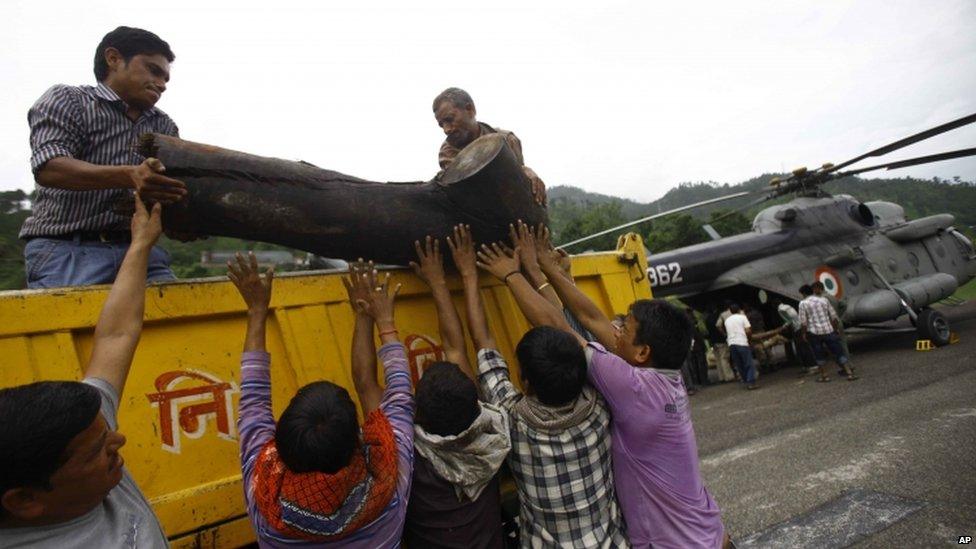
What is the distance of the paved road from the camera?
3484 millimetres

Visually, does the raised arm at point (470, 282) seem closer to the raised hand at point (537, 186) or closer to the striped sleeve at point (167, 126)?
the raised hand at point (537, 186)

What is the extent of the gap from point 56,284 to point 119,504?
3.16 feet

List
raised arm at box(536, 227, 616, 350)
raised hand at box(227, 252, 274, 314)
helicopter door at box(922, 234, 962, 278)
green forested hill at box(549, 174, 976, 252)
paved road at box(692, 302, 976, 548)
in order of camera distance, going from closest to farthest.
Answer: raised hand at box(227, 252, 274, 314), raised arm at box(536, 227, 616, 350), paved road at box(692, 302, 976, 548), helicopter door at box(922, 234, 962, 278), green forested hill at box(549, 174, 976, 252)

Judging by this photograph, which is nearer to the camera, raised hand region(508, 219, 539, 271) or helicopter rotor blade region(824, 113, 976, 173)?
raised hand region(508, 219, 539, 271)

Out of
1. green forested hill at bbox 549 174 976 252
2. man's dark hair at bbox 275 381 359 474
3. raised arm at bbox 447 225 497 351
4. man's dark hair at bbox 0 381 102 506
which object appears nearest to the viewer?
man's dark hair at bbox 0 381 102 506

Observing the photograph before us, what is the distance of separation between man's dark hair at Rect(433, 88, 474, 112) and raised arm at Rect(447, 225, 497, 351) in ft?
3.32

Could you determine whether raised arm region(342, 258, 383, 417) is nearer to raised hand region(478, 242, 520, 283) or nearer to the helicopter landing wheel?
raised hand region(478, 242, 520, 283)

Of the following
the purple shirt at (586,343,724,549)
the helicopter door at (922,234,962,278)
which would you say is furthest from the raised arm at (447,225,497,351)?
the helicopter door at (922,234,962,278)

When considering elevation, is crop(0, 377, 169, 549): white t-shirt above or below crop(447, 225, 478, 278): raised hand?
below

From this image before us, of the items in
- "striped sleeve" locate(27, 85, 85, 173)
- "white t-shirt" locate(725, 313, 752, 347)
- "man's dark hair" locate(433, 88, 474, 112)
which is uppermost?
"man's dark hair" locate(433, 88, 474, 112)

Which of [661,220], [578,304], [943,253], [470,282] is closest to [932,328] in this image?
[943,253]

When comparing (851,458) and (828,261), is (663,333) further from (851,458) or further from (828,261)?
(828,261)

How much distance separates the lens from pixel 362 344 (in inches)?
77.4

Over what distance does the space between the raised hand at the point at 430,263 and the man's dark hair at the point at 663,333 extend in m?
0.81
